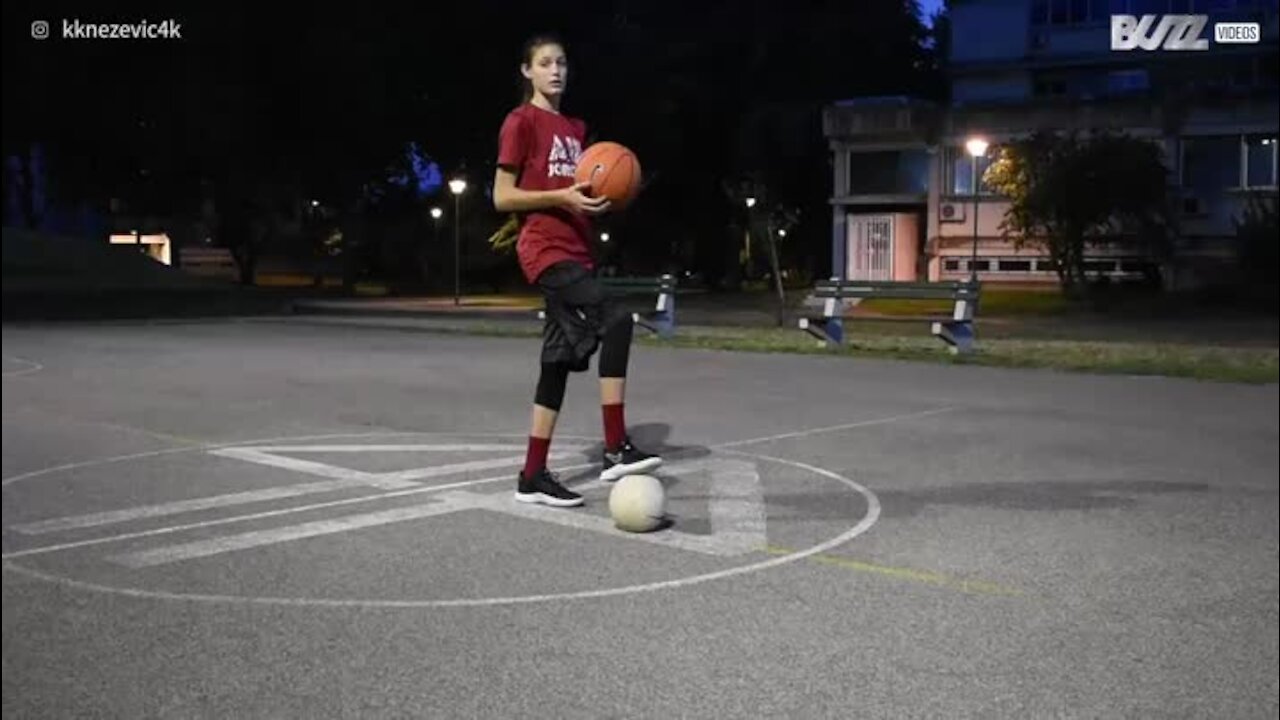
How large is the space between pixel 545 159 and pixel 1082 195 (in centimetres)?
3836

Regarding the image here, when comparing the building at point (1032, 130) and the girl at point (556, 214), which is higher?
the building at point (1032, 130)

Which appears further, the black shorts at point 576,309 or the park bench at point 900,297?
the park bench at point 900,297

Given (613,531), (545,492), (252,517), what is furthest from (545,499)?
(252,517)

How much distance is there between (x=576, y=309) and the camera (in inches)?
97.1

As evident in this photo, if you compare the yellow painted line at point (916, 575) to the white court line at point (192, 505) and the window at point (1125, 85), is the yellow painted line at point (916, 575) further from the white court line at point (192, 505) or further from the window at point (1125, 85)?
the window at point (1125, 85)

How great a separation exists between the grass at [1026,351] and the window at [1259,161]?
20881mm

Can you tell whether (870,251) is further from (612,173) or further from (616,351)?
(612,173)

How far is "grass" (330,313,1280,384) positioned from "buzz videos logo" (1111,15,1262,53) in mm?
13790

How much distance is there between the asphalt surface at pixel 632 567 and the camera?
4402mm

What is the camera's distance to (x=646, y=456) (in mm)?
4301

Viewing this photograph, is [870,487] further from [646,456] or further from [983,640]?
[646,456]

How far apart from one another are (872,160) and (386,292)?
→ 40.8m

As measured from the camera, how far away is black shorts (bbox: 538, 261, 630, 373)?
239cm

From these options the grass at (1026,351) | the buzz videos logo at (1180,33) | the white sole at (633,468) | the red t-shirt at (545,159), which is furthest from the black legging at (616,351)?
the grass at (1026,351)
